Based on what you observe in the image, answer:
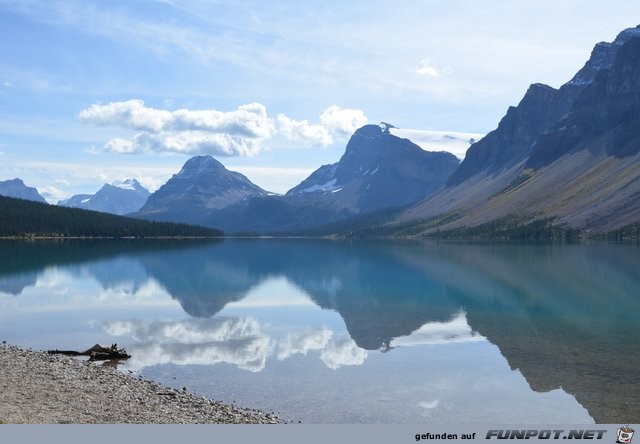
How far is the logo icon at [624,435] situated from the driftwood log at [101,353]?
29398mm

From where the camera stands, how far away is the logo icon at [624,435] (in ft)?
64.7

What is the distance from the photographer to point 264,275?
106812 mm

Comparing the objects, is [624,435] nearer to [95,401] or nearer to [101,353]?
[95,401]

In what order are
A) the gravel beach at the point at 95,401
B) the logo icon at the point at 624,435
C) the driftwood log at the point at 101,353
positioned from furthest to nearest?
the driftwood log at the point at 101,353 → the gravel beach at the point at 95,401 → the logo icon at the point at 624,435

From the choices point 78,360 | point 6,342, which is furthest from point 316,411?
point 6,342

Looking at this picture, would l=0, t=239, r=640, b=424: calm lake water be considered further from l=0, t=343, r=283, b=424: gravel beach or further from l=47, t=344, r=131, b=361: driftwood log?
l=0, t=343, r=283, b=424: gravel beach

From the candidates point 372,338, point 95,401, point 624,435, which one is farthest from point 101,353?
point 624,435

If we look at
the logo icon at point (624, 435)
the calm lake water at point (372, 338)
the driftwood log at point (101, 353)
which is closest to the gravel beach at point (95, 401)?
the calm lake water at point (372, 338)

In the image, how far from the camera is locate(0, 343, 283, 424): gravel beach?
76.9 ft

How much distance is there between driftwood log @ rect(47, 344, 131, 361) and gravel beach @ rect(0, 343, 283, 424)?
5.06 meters

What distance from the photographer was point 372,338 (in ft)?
154

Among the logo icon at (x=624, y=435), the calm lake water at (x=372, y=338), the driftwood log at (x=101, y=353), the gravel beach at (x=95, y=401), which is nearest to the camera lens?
the logo icon at (x=624, y=435)

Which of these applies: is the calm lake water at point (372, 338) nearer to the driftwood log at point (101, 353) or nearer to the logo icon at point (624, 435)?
the driftwood log at point (101, 353)

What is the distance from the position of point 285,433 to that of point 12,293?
63304 millimetres
